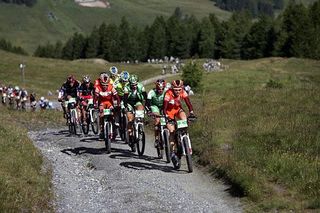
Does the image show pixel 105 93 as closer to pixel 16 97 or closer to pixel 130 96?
pixel 130 96

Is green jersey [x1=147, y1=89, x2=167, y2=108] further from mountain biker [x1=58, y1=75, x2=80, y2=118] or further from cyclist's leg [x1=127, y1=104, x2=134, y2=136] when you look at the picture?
mountain biker [x1=58, y1=75, x2=80, y2=118]

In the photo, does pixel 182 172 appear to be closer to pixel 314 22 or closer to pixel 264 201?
pixel 264 201

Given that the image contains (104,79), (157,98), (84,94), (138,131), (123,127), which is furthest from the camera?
(84,94)

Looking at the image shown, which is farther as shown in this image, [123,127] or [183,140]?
[123,127]

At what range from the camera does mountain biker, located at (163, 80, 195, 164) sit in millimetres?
17922

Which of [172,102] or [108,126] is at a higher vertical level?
[172,102]

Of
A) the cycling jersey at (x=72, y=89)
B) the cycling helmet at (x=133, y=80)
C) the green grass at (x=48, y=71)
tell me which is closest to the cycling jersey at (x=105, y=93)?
the cycling helmet at (x=133, y=80)

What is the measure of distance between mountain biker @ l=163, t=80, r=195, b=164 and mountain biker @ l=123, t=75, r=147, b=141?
105 inches

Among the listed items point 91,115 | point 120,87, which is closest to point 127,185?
point 120,87

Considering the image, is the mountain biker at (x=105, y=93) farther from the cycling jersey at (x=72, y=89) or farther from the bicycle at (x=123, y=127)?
the cycling jersey at (x=72, y=89)

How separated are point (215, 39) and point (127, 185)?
405ft

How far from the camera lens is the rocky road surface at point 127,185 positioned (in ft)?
46.6

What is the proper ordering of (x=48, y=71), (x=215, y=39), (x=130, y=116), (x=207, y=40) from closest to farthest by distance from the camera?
(x=130, y=116) < (x=48, y=71) < (x=207, y=40) < (x=215, y=39)

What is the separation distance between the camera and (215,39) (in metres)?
137
